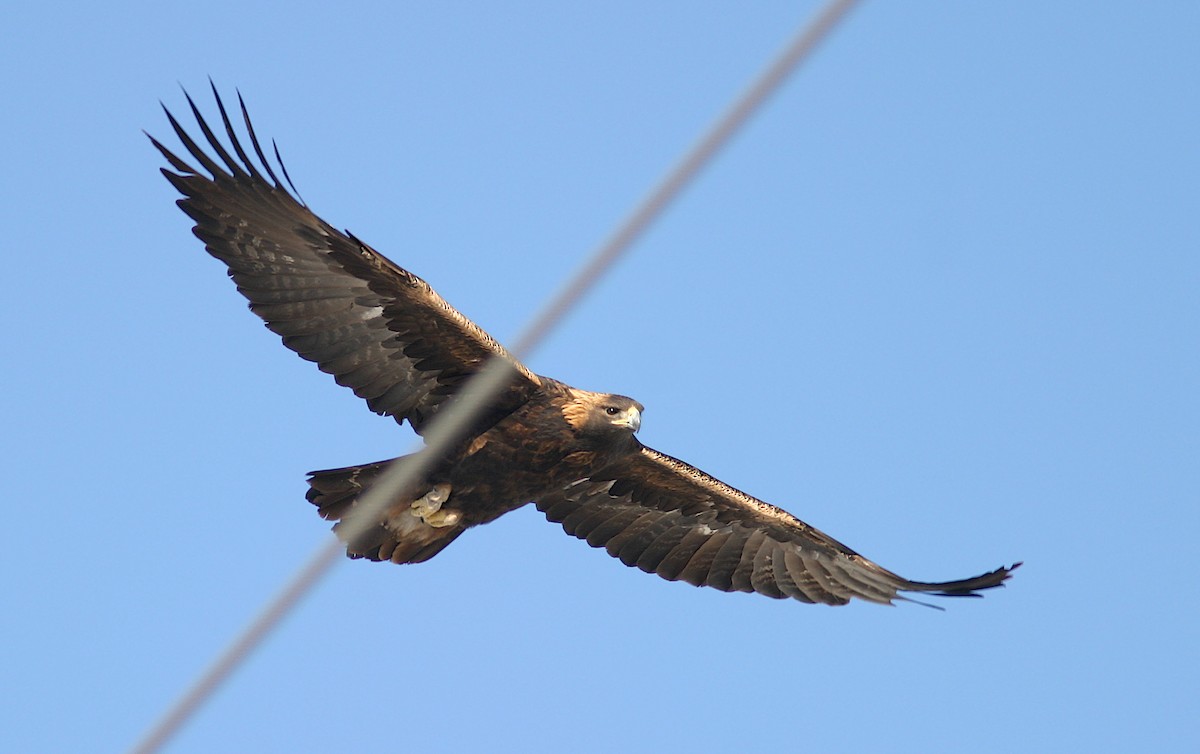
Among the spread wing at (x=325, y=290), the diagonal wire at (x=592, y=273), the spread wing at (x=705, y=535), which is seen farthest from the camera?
the spread wing at (x=705, y=535)

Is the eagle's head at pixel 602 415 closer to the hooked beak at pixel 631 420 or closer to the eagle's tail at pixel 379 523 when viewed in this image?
the hooked beak at pixel 631 420

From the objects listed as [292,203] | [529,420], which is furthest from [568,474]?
[292,203]

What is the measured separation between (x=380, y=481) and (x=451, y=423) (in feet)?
2.36

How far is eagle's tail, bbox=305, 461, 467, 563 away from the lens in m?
12.0

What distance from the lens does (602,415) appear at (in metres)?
12.1

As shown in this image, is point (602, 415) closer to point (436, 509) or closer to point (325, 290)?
point (436, 509)

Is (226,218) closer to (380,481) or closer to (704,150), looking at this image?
(380,481)

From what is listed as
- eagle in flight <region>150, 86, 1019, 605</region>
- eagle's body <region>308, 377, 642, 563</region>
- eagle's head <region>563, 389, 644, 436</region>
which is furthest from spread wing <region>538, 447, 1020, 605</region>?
eagle's head <region>563, 389, 644, 436</region>

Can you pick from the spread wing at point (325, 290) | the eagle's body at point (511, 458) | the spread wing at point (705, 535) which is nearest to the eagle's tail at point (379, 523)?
the eagle's body at point (511, 458)

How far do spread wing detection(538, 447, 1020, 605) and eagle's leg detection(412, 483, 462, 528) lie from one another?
5.13 ft

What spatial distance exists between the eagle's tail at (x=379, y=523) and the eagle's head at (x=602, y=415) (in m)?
1.39

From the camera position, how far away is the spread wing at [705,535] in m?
13.7

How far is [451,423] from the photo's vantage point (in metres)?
12.0

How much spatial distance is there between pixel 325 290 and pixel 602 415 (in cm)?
239
